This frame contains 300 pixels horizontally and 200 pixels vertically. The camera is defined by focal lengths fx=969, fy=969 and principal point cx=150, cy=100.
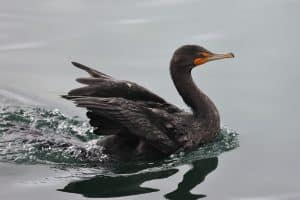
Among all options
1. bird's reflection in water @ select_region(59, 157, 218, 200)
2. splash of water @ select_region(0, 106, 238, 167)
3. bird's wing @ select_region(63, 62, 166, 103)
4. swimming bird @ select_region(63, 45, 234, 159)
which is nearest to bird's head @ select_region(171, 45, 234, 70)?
swimming bird @ select_region(63, 45, 234, 159)

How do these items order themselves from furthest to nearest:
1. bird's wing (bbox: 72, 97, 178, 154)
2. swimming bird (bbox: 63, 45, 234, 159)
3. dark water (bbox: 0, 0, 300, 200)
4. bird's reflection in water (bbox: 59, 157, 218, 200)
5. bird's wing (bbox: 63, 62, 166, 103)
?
1. bird's wing (bbox: 63, 62, 166, 103)
2. swimming bird (bbox: 63, 45, 234, 159)
3. bird's wing (bbox: 72, 97, 178, 154)
4. dark water (bbox: 0, 0, 300, 200)
5. bird's reflection in water (bbox: 59, 157, 218, 200)

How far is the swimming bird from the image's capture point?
1127 cm

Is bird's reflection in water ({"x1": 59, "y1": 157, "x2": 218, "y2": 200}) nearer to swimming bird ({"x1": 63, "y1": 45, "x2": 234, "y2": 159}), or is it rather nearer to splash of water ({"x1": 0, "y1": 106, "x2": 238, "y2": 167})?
splash of water ({"x1": 0, "y1": 106, "x2": 238, "y2": 167})

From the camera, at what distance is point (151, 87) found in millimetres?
13719

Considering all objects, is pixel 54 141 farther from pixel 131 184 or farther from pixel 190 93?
pixel 190 93

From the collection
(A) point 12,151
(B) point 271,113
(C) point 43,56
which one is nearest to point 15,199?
(A) point 12,151

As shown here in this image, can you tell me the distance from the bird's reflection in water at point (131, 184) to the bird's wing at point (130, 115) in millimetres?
434

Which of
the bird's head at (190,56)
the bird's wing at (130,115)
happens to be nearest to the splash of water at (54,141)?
the bird's wing at (130,115)

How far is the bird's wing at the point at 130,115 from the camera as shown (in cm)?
1112

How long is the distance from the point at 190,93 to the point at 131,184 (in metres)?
1.95

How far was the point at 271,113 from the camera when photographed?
506 inches

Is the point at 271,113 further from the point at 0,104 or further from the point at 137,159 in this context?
the point at 0,104

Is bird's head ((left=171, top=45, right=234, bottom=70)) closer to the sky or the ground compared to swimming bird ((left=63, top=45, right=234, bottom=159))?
closer to the sky

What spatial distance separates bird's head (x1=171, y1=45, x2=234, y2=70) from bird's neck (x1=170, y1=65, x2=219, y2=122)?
0.08 metres
